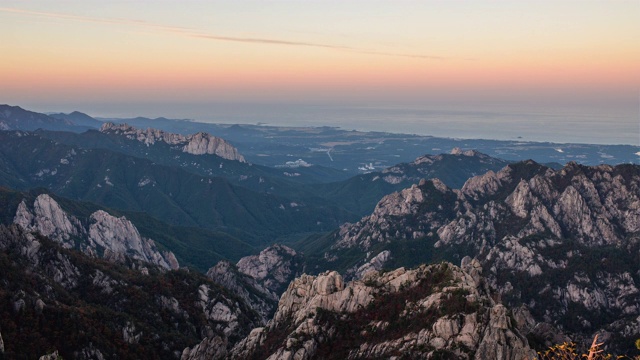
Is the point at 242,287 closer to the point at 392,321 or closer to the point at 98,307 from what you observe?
the point at 98,307

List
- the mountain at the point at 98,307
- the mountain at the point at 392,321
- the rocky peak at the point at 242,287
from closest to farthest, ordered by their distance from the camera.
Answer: the mountain at the point at 392,321, the mountain at the point at 98,307, the rocky peak at the point at 242,287

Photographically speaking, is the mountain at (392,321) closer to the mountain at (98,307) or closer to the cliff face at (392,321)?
the cliff face at (392,321)

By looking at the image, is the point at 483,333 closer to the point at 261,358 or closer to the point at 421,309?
the point at 421,309

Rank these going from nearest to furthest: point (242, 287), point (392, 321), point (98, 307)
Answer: point (392, 321) → point (98, 307) → point (242, 287)

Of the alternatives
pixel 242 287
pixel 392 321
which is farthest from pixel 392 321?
pixel 242 287

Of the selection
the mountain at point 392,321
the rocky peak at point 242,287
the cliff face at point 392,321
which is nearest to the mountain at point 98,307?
the mountain at point 392,321

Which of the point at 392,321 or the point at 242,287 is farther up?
the point at 392,321
